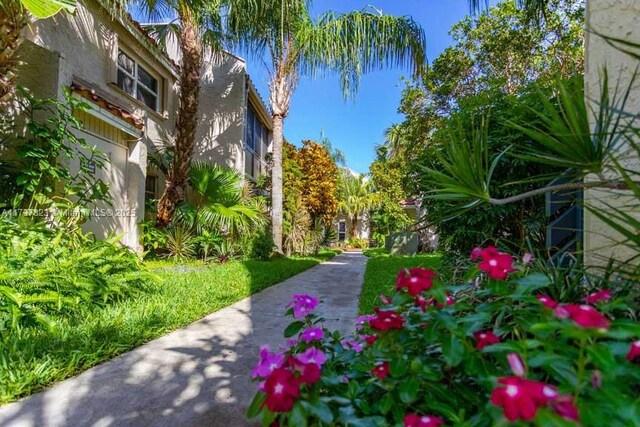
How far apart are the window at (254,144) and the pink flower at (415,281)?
44.0ft

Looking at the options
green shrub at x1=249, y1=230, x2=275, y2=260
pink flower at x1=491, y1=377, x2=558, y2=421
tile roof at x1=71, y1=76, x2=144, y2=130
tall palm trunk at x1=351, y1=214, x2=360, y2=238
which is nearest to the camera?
pink flower at x1=491, y1=377, x2=558, y2=421

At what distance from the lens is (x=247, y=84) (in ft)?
44.8

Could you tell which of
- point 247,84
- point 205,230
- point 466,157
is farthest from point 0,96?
point 247,84

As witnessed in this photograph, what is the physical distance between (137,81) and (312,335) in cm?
1130

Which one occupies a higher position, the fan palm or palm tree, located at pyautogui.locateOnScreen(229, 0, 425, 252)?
palm tree, located at pyautogui.locateOnScreen(229, 0, 425, 252)

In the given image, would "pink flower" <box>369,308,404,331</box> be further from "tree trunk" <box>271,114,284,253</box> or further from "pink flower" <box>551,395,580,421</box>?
"tree trunk" <box>271,114,284,253</box>

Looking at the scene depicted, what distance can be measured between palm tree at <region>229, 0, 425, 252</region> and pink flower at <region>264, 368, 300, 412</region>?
11.2 m

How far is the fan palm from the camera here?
10.0m

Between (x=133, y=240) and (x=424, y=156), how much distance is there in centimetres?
753

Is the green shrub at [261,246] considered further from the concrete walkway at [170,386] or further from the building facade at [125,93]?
the concrete walkway at [170,386]

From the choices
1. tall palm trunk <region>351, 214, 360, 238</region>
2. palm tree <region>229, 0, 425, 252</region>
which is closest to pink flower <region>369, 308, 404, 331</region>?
palm tree <region>229, 0, 425, 252</region>

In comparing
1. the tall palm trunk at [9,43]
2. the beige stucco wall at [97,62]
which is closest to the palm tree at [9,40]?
the tall palm trunk at [9,43]

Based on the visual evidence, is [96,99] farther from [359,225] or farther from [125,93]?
[359,225]

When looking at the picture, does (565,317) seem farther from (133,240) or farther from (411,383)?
(133,240)
